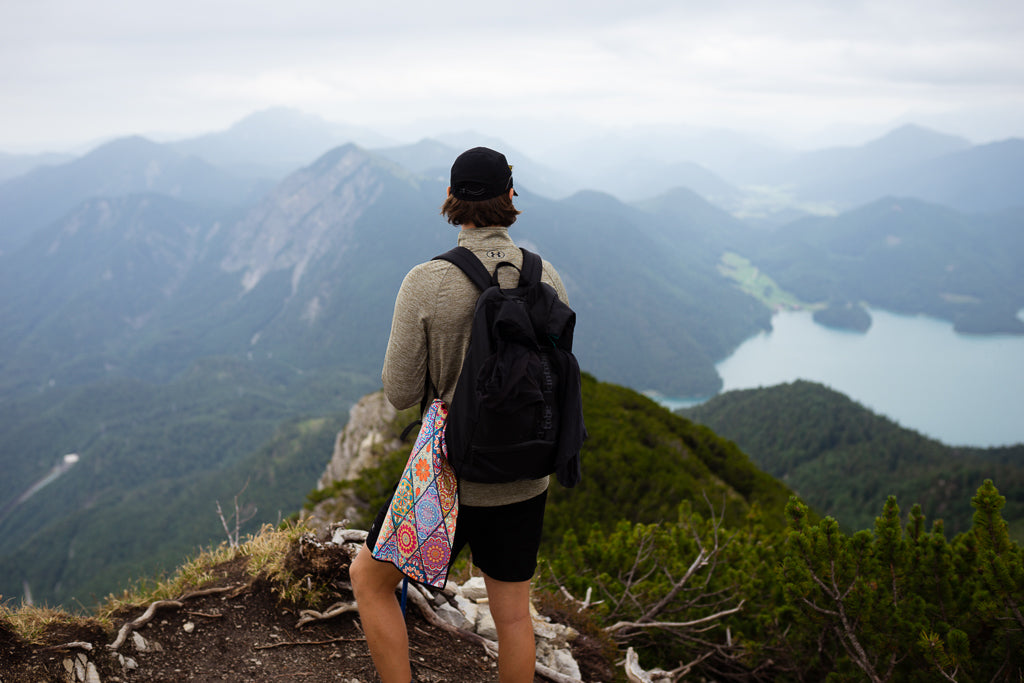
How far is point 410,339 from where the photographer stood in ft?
7.22

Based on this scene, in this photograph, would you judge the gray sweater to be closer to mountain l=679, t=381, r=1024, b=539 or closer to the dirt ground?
the dirt ground

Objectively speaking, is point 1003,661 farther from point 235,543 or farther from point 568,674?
point 235,543

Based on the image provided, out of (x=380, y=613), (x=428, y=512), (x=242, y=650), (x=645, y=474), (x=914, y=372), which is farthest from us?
(x=914, y=372)

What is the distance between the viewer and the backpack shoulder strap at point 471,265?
7.10 feet

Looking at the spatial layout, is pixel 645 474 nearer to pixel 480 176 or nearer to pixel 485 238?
pixel 485 238

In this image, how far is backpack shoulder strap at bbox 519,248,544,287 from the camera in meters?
2.21

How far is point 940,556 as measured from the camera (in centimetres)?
468

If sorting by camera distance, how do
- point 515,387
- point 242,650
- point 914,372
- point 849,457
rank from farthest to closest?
point 914,372 → point 849,457 → point 242,650 → point 515,387

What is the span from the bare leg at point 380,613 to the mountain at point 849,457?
2286 inches

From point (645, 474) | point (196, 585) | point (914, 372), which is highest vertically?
point (196, 585)

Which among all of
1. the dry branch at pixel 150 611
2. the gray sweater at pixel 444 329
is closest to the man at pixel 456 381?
the gray sweater at pixel 444 329

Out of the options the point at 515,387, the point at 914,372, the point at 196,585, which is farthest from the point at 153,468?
the point at 914,372

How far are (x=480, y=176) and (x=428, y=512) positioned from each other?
4.21 ft

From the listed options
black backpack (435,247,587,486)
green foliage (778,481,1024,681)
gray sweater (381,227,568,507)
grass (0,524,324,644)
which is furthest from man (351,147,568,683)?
green foliage (778,481,1024,681)
